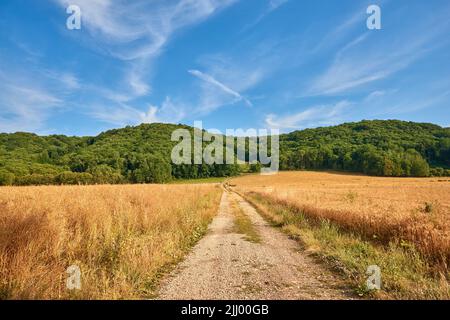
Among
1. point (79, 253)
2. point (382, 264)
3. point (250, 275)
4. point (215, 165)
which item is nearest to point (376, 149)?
point (215, 165)

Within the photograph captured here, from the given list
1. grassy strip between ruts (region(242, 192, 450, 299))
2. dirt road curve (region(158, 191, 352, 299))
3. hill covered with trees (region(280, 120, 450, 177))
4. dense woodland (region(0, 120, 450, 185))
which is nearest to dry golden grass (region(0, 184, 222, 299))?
dirt road curve (region(158, 191, 352, 299))

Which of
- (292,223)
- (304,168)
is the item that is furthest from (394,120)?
(292,223)

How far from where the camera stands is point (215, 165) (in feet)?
386

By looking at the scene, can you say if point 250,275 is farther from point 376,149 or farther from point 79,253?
point 376,149

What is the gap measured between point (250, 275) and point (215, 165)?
111018 mm

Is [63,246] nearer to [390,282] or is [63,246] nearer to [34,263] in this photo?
[34,263]

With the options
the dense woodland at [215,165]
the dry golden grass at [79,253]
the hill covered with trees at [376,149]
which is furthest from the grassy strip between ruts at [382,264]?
the hill covered with trees at [376,149]

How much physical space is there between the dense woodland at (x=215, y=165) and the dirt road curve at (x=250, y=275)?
1878 inches

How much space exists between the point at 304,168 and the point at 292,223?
366 feet

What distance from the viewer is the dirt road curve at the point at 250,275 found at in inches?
215

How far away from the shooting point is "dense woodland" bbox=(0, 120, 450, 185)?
72.6m

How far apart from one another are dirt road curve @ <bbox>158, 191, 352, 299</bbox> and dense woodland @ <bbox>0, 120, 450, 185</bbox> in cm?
4770

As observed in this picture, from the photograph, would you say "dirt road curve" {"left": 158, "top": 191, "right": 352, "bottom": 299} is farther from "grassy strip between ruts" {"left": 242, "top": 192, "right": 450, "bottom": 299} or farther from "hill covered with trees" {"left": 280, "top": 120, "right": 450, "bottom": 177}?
"hill covered with trees" {"left": 280, "top": 120, "right": 450, "bottom": 177}

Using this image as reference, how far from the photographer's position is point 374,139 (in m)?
127
